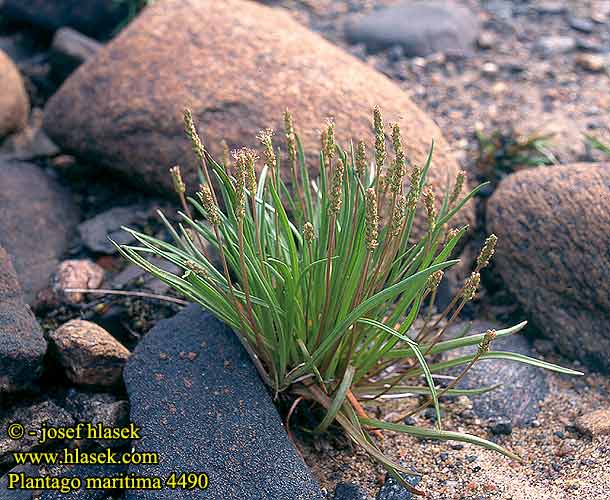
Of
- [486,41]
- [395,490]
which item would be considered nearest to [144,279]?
[395,490]

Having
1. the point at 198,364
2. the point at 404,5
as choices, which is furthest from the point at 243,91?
the point at 404,5

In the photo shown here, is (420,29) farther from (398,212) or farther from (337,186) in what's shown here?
(337,186)

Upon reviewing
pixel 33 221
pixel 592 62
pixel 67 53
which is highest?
pixel 592 62

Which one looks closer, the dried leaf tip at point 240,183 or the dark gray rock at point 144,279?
the dried leaf tip at point 240,183

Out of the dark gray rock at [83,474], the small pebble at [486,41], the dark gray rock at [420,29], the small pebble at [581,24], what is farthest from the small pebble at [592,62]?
the dark gray rock at [83,474]

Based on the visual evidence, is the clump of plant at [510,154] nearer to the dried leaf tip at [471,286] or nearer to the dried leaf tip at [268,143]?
the dried leaf tip at [471,286]

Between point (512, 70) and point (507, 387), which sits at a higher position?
point (512, 70)
